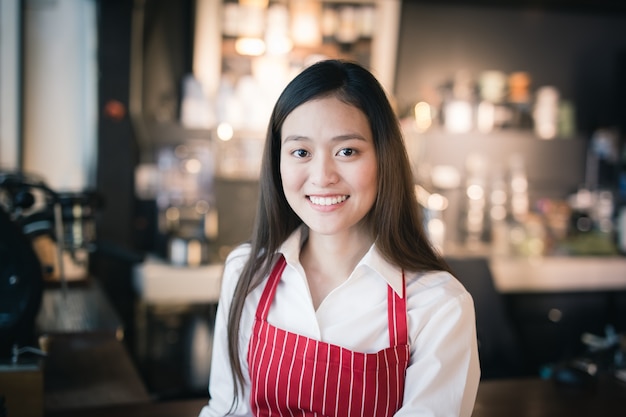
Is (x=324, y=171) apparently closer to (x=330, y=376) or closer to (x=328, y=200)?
(x=328, y=200)

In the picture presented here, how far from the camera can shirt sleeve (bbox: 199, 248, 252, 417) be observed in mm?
1560

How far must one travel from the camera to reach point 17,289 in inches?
68.8

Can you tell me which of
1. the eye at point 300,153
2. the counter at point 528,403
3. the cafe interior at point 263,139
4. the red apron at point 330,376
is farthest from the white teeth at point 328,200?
the cafe interior at point 263,139

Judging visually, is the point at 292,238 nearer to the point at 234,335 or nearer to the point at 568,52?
the point at 234,335

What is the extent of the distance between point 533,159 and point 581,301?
1.11m

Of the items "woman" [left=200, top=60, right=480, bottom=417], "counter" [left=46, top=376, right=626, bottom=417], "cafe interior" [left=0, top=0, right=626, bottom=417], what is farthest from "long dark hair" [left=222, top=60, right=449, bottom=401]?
"cafe interior" [left=0, top=0, right=626, bottom=417]

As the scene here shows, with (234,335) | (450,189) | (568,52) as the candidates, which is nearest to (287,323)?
(234,335)

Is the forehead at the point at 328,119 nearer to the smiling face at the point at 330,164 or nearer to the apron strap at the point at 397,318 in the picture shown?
the smiling face at the point at 330,164

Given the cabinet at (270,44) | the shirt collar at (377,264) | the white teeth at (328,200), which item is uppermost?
the cabinet at (270,44)

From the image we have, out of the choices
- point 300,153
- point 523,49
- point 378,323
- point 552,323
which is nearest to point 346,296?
point 378,323

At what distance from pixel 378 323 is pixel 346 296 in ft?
0.32

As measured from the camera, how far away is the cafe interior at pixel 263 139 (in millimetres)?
3816

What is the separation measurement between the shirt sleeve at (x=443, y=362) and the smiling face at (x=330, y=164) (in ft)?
0.89

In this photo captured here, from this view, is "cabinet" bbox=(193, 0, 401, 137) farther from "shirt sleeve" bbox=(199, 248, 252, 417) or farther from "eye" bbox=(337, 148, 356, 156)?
"eye" bbox=(337, 148, 356, 156)
